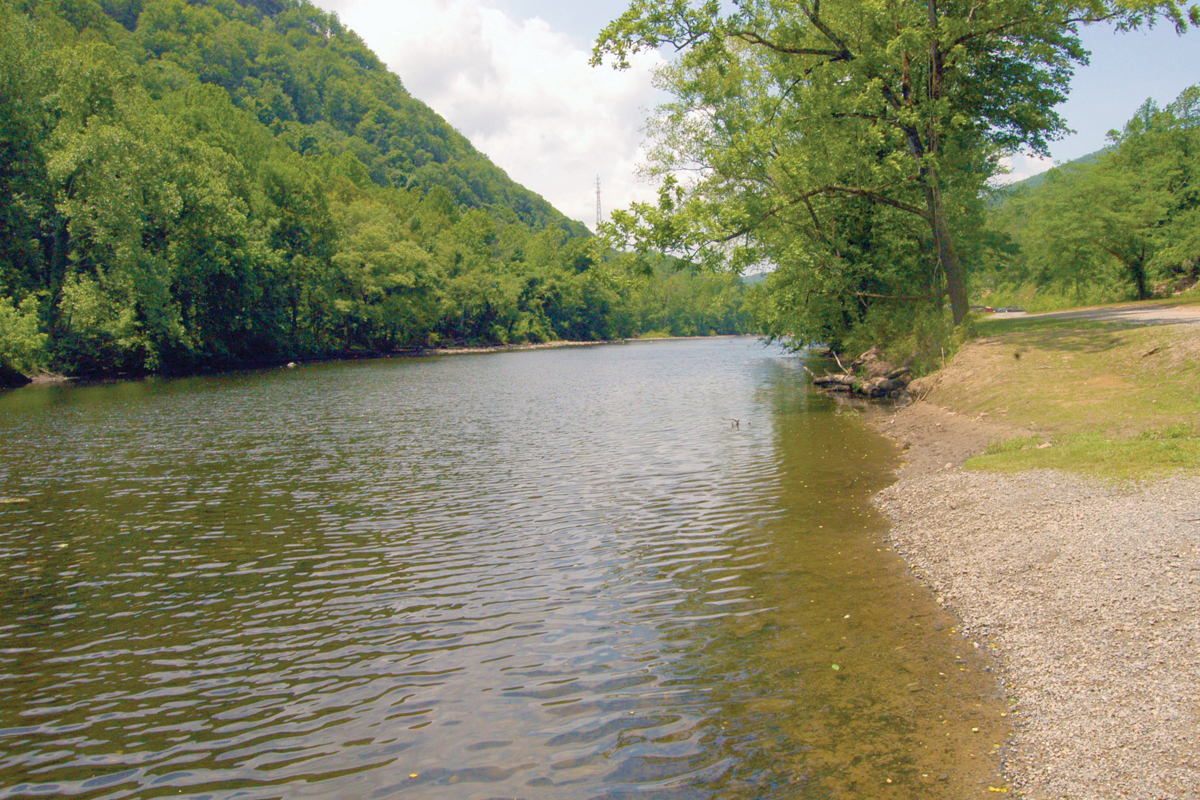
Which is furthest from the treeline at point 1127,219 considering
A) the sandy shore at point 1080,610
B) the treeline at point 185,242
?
the sandy shore at point 1080,610

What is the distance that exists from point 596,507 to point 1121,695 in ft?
35.5

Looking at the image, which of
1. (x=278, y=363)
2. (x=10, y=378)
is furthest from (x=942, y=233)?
(x=278, y=363)

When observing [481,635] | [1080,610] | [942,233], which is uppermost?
[942,233]

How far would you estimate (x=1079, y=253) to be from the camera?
2057 inches

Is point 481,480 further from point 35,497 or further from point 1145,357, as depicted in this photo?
point 1145,357

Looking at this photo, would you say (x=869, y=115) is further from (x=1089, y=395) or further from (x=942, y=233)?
(x=1089, y=395)

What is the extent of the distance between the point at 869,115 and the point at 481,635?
26487 millimetres

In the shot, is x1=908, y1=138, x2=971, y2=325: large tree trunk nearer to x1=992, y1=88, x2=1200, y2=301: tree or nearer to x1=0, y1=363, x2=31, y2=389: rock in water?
x1=992, y1=88, x2=1200, y2=301: tree

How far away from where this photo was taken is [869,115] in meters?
28.2

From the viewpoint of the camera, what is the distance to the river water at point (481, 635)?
673 centimetres

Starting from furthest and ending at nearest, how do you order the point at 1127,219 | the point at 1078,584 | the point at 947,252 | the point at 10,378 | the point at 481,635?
1. the point at 10,378
2. the point at 1127,219
3. the point at 947,252
4. the point at 481,635
5. the point at 1078,584

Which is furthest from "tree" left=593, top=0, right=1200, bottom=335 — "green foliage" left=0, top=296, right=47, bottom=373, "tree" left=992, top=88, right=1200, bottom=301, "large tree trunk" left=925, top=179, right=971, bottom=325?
"green foliage" left=0, top=296, right=47, bottom=373

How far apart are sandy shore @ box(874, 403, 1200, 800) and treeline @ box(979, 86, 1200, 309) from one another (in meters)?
39.3

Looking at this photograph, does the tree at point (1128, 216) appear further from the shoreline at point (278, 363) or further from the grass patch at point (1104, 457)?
the shoreline at point (278, 363)
